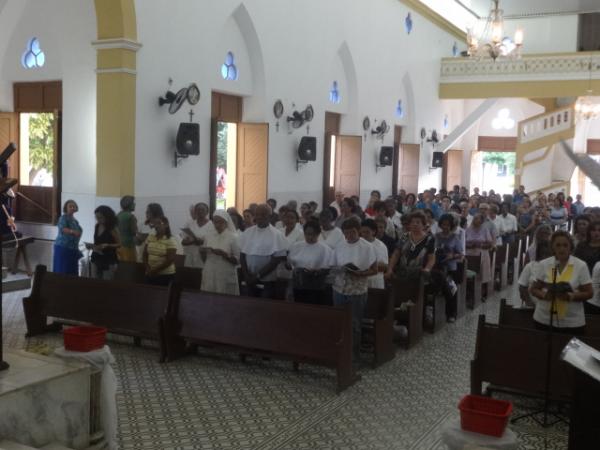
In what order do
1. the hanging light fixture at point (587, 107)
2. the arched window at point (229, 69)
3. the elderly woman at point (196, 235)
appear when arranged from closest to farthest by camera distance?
the elderly woman at point (196, 235)
the arched window at point (229, 69)
the hanging light fixture at point (587, 107)

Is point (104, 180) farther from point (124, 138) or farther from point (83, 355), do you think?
point (83, 355)

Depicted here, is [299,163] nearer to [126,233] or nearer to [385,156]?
[385,156]

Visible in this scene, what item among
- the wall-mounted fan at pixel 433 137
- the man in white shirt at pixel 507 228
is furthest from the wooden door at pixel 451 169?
the man in white shirt at pixel 507 228

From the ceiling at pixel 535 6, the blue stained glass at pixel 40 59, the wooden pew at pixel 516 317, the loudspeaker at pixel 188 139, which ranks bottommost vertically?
the wooden pew at pixel 516 317

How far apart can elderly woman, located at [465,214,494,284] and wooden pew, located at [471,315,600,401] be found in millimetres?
4879

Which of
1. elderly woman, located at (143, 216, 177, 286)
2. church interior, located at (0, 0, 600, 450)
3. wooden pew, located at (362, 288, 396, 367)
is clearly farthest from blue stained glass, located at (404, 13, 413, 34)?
wooden pew, located at (362, 288, 396, 367)

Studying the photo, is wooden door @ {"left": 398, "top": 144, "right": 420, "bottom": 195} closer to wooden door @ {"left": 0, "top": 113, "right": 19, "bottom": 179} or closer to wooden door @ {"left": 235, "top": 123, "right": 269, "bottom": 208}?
wooden door @ {"left": 235, "top": 123, "right": 269, "bottom": 208}

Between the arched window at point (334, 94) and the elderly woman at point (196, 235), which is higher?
the arched window at point (334, 94)

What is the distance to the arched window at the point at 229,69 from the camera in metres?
13.1

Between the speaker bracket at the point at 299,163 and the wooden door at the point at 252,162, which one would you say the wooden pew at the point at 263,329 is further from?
the speaker bracket at the point at 299,163

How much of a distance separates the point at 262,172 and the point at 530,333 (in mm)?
8785

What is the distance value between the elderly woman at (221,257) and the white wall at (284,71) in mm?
3187

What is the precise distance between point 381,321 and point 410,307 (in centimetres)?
86

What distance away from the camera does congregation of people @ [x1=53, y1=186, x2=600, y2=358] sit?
5984 millimetres
